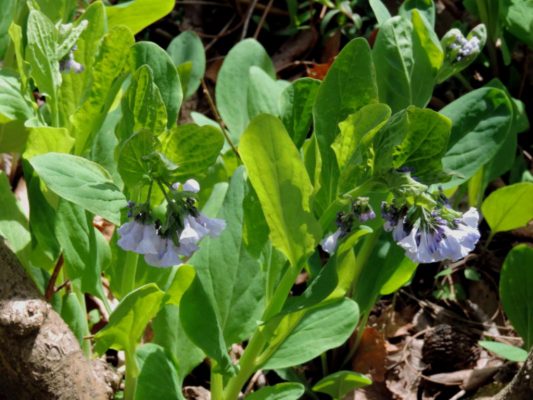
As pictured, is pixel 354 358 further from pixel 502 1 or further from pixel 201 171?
pixel 502 1

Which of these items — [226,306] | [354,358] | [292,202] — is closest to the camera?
[292,202]

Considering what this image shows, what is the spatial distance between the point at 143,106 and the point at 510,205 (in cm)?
96

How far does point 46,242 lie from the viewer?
4.75 feet

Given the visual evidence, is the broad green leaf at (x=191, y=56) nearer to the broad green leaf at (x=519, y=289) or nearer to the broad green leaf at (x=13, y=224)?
the broad green leaf at (x=13, y=224)

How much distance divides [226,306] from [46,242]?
1.12ft

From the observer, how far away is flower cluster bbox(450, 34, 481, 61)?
1557mm

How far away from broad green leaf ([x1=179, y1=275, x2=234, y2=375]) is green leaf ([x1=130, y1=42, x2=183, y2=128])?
29 centimetres

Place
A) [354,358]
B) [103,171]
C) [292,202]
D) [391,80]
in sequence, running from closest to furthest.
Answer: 1. [292,202]
2. [103,171]
3. [391,80]
4. [354,358]

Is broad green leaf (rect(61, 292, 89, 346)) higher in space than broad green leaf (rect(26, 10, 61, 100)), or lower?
lower

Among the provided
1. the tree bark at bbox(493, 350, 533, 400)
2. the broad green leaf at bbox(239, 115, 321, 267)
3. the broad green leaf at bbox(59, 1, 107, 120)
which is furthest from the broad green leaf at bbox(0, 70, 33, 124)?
the tree bark at bbox(493, 350, 533, 400)

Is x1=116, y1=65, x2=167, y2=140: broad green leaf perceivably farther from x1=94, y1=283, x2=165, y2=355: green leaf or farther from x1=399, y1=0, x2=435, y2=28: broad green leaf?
x1=399, y1=0, x2=435, y2=28: broad green leaf

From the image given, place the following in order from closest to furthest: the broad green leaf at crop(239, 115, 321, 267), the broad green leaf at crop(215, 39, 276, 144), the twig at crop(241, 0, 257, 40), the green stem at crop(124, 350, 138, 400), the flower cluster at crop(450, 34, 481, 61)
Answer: the broad green leaf at crop(239, 115, 321, 267), the green stem at crop(124, 350, 138, 400), the flower cluster at crop(450, 34, 481, 61), the broad green leaf at crop(215, 39, 276, 144), the twig at crop(241, 0, 257, 40)

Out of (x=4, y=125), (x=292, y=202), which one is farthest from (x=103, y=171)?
(x=4, y=125)

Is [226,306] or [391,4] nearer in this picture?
[226,306]
